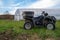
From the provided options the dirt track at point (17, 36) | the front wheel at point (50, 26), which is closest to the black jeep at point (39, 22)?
the front wheel at point (50, 26)

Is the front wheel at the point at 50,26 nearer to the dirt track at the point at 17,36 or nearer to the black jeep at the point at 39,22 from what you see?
the black jeep at the point at 39,22

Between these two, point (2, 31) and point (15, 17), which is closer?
point (2, 31)

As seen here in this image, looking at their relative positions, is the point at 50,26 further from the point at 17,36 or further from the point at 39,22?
the point at 17,36

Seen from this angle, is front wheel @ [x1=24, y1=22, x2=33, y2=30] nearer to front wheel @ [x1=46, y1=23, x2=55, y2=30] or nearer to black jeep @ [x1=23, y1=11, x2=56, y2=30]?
black jeep @ [x1=23, y1=11, x2=56, y2=30]

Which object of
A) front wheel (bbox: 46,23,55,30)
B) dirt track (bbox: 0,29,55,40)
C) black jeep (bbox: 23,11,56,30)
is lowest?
dirt track (bbox: 0,29,55,40)

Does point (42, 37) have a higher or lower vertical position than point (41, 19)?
lower

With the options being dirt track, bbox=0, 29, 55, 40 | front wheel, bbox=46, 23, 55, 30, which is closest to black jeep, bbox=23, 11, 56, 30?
front wheel, bbox=46, 23, 55, 30

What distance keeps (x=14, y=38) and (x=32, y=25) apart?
192cm

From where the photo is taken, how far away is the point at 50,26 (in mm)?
9672

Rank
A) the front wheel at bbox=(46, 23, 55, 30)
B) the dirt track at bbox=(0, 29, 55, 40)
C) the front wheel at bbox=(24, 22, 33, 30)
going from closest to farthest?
the dirt track at bbox=(0, 29, 55, 40) → the front wheel at bbox=(46, 23, 55, 30) → the front wheel at bbox=(24, 22, 33, 30)

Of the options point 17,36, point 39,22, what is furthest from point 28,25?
point 17,36

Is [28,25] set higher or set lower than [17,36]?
higher

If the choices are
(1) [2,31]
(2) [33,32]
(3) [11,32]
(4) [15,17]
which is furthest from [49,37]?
(4) [15,17]

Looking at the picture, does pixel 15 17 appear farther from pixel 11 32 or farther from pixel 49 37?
pixel 49 37
